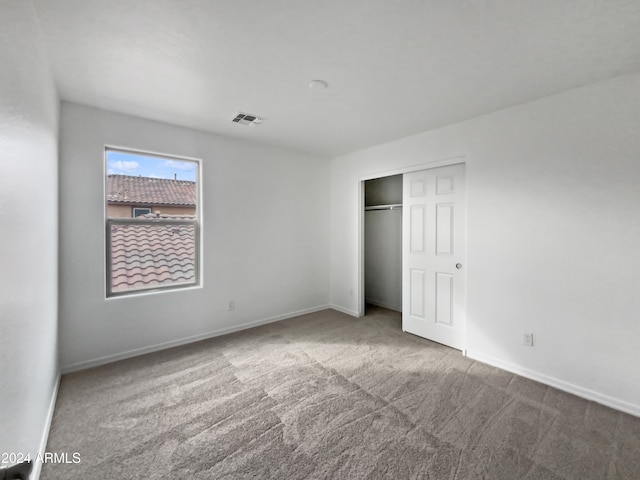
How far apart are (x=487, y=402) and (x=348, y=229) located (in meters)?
2.85

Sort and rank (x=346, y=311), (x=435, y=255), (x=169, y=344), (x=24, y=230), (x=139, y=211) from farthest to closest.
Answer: (x=346, y=311) < (x=435, y=255) < (x=169, y=344) < (x=139, y=211) < (x=24, y=230)

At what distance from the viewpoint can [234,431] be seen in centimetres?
193

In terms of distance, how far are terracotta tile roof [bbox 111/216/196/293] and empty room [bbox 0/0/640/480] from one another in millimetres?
23

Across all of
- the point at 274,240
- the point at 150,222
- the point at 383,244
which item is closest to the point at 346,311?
the point at 383,244

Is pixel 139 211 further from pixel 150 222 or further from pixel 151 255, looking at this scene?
pixel 151 255

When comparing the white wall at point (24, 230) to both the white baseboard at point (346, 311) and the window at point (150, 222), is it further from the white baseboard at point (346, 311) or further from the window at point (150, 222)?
the white baseboard at point (346, 311)

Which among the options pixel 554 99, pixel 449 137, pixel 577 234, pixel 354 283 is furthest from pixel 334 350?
pixel 554 99

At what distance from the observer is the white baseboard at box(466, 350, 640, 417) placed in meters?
2.16

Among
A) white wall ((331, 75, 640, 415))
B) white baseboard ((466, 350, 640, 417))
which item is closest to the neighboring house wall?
white wall ((331, 75, 640, 415))

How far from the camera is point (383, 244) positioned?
500 centimetres

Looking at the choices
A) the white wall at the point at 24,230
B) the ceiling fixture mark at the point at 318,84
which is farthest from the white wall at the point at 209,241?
the ceiling fixture mark at the point at 318,84

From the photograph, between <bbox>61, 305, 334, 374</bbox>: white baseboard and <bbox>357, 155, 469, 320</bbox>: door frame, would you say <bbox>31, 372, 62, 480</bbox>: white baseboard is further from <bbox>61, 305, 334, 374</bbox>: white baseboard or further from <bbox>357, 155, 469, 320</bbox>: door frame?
<bbox>357, 155, 469, 320</bbox>: door frame

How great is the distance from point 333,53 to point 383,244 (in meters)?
3.50

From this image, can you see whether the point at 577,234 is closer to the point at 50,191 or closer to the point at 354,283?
the point at 354,283
